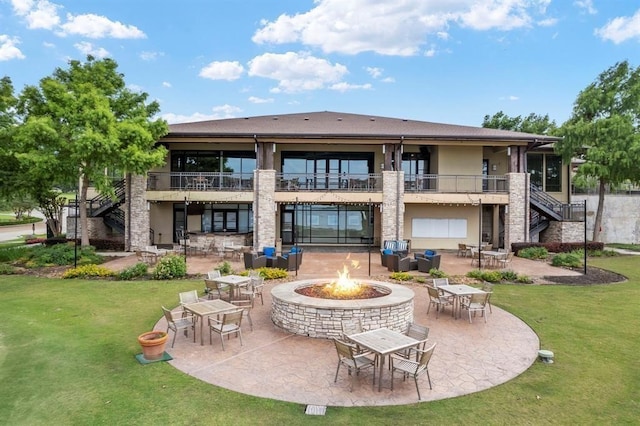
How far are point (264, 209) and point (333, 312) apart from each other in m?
13.3

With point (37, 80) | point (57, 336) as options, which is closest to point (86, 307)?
point (57, 336)

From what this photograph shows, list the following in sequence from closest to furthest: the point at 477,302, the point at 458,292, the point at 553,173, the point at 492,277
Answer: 1. the point at 477,302
2. the point at 458,292
3. the point at 492,277
4. the point at 553,173

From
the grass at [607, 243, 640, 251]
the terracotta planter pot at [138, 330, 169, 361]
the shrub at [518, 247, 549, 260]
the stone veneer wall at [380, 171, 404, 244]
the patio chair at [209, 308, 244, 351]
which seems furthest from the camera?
the grass at [607, 243, 640, 251]

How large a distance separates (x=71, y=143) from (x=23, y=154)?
6.49ft

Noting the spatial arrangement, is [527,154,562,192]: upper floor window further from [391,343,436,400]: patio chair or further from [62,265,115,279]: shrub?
[62,265,115,279]: shrub

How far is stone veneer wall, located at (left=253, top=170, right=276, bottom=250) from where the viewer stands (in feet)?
67.1

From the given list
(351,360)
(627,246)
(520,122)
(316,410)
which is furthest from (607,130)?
(316,410)

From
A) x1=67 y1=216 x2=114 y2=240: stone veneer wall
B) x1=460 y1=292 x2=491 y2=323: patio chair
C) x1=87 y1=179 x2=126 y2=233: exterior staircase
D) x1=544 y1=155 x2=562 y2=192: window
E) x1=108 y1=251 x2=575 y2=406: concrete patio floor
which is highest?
x1=544 y1=155 x2=562 y2=192: window

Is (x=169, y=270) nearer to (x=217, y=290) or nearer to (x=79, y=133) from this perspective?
(x=217, y=290)

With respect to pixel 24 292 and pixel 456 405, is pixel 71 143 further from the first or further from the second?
pixel 456 405

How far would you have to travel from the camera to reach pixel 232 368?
21.2ft

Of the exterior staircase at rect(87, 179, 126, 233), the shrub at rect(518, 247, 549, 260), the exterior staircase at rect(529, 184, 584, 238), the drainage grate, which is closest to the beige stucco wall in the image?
the exterior staircase at rect(529, 184, 584, 238)

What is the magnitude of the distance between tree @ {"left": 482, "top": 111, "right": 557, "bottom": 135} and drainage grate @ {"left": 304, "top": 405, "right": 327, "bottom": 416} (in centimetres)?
3937

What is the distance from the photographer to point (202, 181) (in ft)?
70.5
